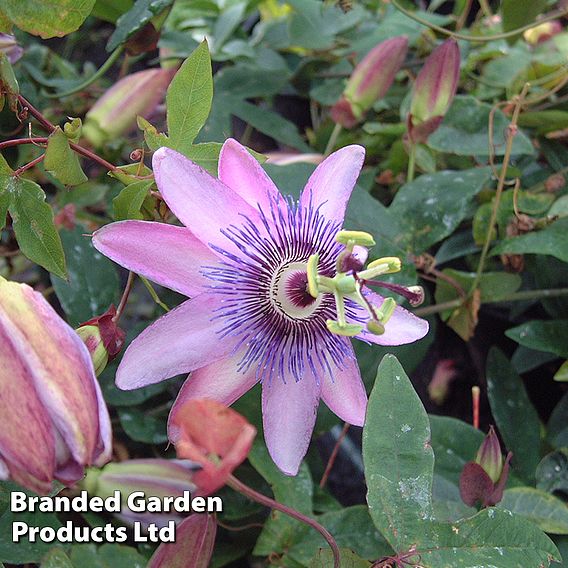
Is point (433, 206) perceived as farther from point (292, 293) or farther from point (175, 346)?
point (175, 346)

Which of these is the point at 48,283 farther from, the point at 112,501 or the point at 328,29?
the point at 328,29

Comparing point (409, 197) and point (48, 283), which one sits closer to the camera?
point (409, 197)

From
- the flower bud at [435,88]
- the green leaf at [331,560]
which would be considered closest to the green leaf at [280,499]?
the green leaf at [331,560]

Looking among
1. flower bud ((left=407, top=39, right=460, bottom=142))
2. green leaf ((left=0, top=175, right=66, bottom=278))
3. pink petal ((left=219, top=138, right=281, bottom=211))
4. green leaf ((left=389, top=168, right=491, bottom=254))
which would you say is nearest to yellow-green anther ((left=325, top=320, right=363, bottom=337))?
pink petal ((left=219, top=138, right=281, bottom=211))

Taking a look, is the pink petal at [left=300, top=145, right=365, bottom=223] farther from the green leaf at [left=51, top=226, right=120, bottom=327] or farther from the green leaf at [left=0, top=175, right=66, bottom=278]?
the green leaf at [left=51, top=226, right=120, bottom=327]

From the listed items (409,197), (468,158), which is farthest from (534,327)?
(468,158)

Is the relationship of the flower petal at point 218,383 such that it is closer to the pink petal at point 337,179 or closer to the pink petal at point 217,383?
the pink petal at point 217,383
